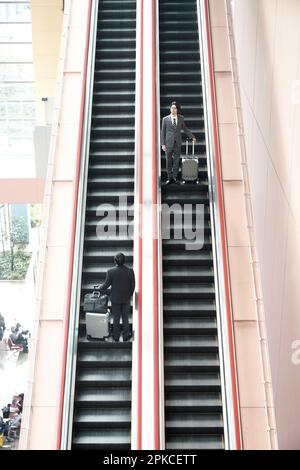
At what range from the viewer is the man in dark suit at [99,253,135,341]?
34.2ft

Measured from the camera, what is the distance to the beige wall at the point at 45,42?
80.1 ft

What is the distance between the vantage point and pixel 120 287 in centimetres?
1048

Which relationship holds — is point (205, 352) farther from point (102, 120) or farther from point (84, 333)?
point (102, 120)

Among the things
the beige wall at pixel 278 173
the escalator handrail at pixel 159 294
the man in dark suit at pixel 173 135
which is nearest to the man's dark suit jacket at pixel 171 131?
the man in dark suit at pixel 173 135

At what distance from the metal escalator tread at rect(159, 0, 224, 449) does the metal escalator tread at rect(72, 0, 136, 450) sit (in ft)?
1.97

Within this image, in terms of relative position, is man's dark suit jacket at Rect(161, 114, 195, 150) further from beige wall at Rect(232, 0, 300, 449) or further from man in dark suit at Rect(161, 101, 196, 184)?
beige wall at Rect(232, 0, 300, 449)

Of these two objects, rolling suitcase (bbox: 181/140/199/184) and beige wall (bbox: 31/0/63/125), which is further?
beige wall (bbox: 31/0/63/125)

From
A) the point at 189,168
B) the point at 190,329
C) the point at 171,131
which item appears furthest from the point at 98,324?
the point at 171,131

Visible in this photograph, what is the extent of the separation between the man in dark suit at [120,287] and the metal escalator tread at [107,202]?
569 millimetres

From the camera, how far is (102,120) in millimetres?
→ 14328

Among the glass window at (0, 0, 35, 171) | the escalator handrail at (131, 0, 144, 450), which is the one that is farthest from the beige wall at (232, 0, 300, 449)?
the glass window at (0, 0, 35, 171)

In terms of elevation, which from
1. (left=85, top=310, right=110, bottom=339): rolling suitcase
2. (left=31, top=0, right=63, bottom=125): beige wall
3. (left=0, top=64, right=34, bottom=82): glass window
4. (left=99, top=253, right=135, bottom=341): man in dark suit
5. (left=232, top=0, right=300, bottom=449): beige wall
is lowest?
(left=85, top=310, right=110, bottom=339): rolling suitcase

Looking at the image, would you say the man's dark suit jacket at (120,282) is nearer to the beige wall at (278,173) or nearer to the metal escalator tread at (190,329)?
the metal escalator tread at (190,329)

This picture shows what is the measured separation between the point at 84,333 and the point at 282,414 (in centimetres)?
365
